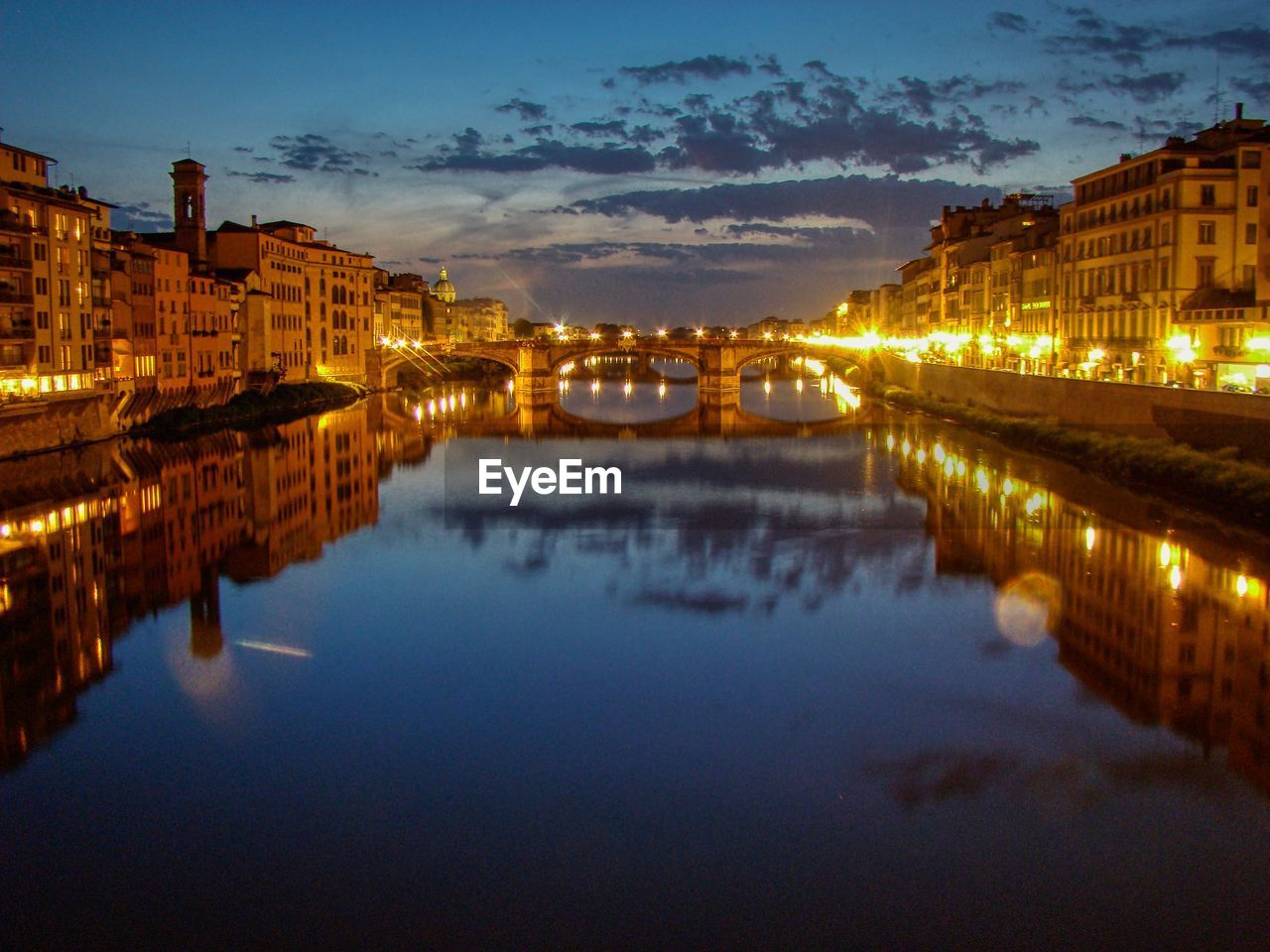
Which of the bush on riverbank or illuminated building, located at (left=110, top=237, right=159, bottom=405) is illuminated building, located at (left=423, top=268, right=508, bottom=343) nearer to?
the bush on riverbank

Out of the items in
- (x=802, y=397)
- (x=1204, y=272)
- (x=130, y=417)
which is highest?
(x=1204, y=272)

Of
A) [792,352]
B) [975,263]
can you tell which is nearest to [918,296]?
[792,352]

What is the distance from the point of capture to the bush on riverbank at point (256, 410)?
36906 mm

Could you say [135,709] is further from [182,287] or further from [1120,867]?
[182,287]

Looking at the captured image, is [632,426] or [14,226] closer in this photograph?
[14,226]

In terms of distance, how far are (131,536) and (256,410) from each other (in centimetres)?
2542

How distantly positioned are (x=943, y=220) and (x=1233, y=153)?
32.4m

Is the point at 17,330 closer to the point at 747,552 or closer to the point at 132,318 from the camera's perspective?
the point at 132,318

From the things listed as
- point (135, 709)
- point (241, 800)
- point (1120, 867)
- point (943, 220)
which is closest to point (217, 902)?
point (241, 800)

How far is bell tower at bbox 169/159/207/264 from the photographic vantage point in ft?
159

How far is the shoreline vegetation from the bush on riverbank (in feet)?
79.6

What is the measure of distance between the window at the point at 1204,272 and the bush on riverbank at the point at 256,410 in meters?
28.7

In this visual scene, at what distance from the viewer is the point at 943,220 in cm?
6381

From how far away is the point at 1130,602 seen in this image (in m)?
15.2
